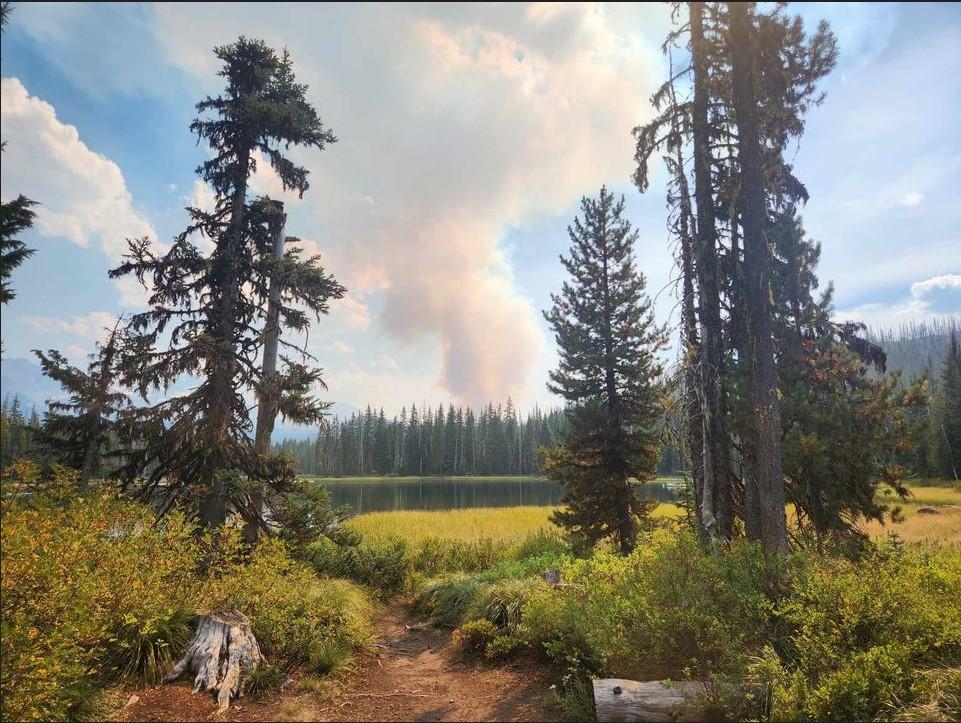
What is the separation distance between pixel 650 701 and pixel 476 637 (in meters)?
3.74

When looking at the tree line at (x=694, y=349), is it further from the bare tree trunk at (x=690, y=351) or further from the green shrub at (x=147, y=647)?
the green shrub at (x=147, y=647)

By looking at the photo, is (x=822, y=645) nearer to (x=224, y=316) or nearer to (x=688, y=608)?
(x=688, y=608)

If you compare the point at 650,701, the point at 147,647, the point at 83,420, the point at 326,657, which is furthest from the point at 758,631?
the point at 83,420

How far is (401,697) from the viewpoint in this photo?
643 centimetres

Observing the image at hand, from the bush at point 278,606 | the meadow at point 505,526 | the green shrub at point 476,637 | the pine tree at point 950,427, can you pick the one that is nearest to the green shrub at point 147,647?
the bush at point 278,606

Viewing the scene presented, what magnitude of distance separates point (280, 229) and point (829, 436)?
520 inches

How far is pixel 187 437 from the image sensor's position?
32.2 feet

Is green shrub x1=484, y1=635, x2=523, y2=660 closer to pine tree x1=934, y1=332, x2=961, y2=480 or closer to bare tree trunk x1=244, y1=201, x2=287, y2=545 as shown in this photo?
bare tree trunk x1=244, y1=201, x2=287, y2=545

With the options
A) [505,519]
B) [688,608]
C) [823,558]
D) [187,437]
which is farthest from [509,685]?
[505,519]

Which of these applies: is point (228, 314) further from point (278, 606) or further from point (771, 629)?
point (771, 629)

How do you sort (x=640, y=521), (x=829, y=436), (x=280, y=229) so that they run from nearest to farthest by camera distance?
Result: (x=829, y=436), (x=280, y=229), (x=640, y=521)

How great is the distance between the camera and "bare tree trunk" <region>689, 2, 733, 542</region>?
9.66 meters

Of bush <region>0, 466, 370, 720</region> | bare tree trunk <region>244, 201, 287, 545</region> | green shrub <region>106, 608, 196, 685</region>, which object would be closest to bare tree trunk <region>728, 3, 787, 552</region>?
bush <region>0, 466, 370, 720</region>

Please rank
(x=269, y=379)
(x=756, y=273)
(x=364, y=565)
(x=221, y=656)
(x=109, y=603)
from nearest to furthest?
(x=109, y=603)
(x=221, y=656)
(x=756, y=273)
(x=269, y=379)
(x=364, y=565)
